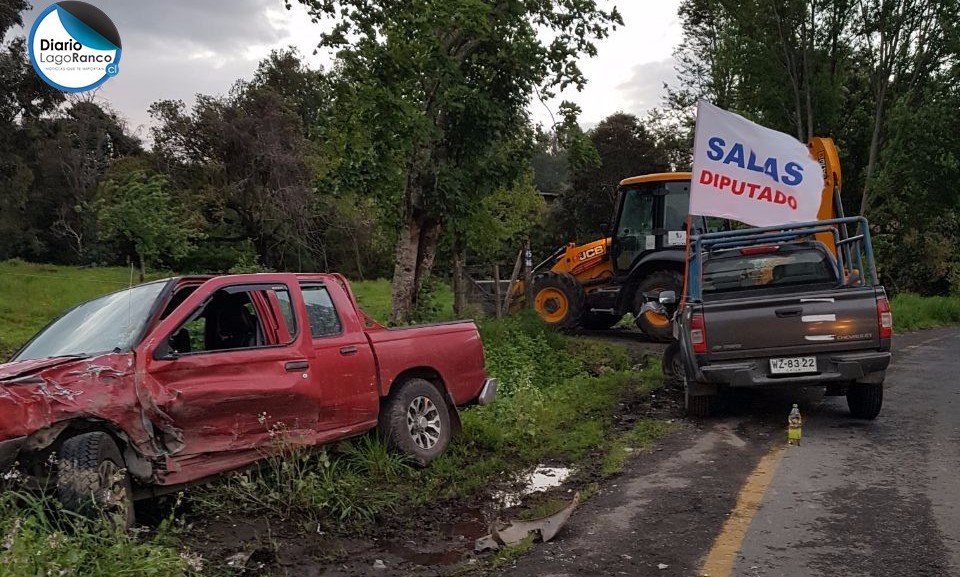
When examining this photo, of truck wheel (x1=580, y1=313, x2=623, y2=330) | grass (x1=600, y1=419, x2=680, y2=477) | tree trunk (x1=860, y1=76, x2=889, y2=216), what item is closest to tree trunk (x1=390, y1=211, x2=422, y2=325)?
truck wheel (x1=580, y1=313, x2=623, y2=330)

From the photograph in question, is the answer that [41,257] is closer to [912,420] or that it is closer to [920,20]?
[920,20]

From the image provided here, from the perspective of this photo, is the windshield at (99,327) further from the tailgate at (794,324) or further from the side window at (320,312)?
the tailgate at (794,324)

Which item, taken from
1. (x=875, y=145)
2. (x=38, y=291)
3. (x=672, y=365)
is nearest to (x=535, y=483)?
(x=672, y=365)

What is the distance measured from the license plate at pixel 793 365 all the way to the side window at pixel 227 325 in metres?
4.97

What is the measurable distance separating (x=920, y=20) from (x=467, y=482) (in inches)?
772

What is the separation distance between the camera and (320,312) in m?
6.16

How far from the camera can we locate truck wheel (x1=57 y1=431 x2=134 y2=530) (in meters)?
4.33

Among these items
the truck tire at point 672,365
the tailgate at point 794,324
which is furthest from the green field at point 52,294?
the tailgate at point 794,324

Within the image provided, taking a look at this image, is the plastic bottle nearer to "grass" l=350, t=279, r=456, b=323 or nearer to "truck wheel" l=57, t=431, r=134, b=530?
"truck wheel" l=57, t=431, r=134, b=530

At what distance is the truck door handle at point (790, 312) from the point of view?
25.2 feet

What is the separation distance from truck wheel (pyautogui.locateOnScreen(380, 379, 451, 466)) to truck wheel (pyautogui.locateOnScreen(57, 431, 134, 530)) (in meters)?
2.25

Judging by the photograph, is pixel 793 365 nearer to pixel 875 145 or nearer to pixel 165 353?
pixel 165 353

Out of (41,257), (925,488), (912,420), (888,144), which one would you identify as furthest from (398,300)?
(41,257)

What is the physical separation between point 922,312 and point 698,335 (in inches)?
689
